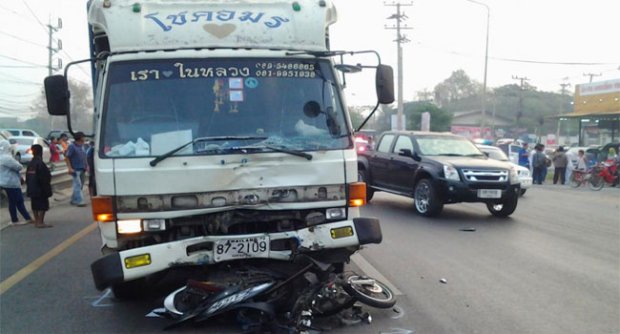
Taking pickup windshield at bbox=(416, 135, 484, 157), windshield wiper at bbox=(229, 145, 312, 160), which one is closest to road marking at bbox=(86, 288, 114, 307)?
windshield wiper at bbox=(229, 145, 312, 160)

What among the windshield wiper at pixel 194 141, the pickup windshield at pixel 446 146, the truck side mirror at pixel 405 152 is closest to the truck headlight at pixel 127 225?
the windshield wiper at pixel 194 141

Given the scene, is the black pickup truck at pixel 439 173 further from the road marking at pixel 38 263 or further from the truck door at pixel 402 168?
the road marking at pixel 38 263

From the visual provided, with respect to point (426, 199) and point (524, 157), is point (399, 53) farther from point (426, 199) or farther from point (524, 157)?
point (426, 199)

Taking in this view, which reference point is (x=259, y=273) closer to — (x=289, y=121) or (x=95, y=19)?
(x=289, y=121)

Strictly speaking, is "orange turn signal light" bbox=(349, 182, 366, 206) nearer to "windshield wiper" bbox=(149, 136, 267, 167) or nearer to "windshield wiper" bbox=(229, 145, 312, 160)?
"windshield wiper" bbox=(229, 145, 312, 160)

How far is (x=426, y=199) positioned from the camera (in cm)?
1165

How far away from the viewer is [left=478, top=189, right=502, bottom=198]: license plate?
11.1 metres

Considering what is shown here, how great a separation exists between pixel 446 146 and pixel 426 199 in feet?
5.09

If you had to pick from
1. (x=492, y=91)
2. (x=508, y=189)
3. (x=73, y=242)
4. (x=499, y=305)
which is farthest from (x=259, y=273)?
(x=492, y=91)

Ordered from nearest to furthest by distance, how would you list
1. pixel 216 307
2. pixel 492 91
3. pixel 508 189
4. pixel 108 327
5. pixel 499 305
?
pixel 216 307 < pixel 108 327 < pixel 499 305 < pixel 508 189 < pixel 492 91

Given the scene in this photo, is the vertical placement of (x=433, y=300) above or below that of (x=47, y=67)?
below

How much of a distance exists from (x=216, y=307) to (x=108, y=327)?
1106mm

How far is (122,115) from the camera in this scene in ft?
16.7

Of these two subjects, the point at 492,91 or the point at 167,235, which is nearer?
the point at 167,235
